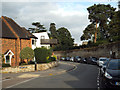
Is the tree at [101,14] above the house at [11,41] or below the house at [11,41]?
above

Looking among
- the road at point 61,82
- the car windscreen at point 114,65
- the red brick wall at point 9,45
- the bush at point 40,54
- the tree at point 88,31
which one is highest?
the tree at point 88,31

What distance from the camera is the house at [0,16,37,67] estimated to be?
98.4 feet

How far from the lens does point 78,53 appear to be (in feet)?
218

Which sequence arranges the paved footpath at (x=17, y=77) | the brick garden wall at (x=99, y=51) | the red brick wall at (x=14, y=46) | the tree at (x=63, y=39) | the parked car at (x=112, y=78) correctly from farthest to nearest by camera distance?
the tree at (x=63, y=39) → the brick garden wall at (x=99, y=51) → the red brick wall at (x=14, y=46) → the paved footpath at (x=17, y=77) → the parked car at (x=112, y=78)

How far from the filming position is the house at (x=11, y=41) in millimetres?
30005

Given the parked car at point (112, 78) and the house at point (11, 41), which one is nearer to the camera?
the parked car at point (112, 78)

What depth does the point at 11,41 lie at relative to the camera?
31500 mm

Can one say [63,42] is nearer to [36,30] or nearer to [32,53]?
[36,30]

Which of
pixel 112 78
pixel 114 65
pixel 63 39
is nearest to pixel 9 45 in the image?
pixel 114 65

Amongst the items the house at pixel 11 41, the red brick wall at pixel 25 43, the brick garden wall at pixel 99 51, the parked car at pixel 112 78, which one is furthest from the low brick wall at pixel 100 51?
the parked car at pixel 112 78

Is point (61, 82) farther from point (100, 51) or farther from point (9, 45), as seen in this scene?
point (100, 51)

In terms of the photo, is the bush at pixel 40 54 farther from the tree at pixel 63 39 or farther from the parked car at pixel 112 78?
the tree at pixel 63 39

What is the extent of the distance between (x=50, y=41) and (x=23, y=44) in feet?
73.5

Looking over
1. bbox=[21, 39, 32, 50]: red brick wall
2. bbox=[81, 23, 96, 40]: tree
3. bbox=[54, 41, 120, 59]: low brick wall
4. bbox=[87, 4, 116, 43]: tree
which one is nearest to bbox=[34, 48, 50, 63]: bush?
bbox=[21, 39, 32, 50]: red brick wall
